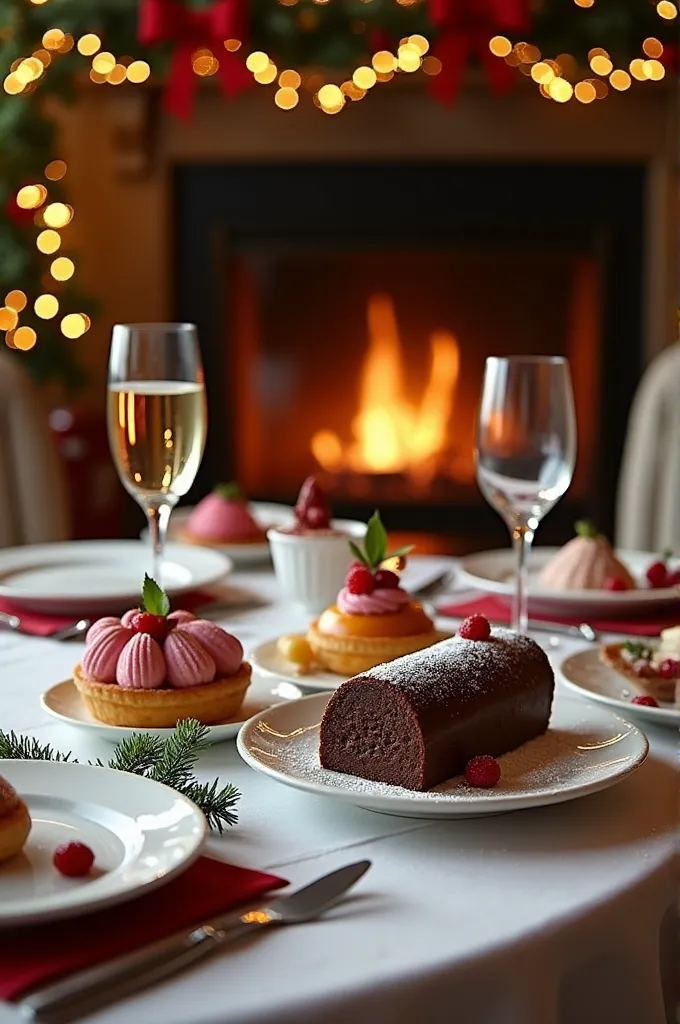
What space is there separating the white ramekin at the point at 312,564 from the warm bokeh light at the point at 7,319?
2623 mm

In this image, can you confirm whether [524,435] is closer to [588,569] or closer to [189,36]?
[588,569]

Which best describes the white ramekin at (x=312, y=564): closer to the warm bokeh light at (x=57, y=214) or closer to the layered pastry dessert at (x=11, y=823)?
the layered pastry dessert at (x=11, y=823)

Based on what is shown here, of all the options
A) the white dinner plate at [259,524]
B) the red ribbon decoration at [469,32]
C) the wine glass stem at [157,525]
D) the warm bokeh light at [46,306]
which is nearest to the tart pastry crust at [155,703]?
the wine glass stem at [157,525]

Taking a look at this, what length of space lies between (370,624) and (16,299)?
9.87 ft

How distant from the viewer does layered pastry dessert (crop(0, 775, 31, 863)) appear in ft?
2.75

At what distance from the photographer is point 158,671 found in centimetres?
112

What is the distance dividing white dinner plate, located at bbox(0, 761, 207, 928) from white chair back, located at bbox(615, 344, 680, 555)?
161cm

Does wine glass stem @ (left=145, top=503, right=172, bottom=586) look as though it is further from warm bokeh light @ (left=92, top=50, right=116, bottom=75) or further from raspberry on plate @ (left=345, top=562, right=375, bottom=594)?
warm bokeh light @ (left=92, top=50, right=116, bottom=75)

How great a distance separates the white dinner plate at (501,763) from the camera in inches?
36.7

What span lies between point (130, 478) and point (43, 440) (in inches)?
38.4

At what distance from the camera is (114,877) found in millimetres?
810

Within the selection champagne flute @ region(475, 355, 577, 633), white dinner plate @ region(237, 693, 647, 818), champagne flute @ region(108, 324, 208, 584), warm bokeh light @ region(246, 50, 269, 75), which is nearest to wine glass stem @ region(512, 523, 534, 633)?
champagne flute @ region(475, 355, 577, 633)

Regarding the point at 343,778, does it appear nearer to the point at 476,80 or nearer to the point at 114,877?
the point at 114,877

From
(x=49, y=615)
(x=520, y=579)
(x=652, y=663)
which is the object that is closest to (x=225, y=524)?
(x=49, y=615)
